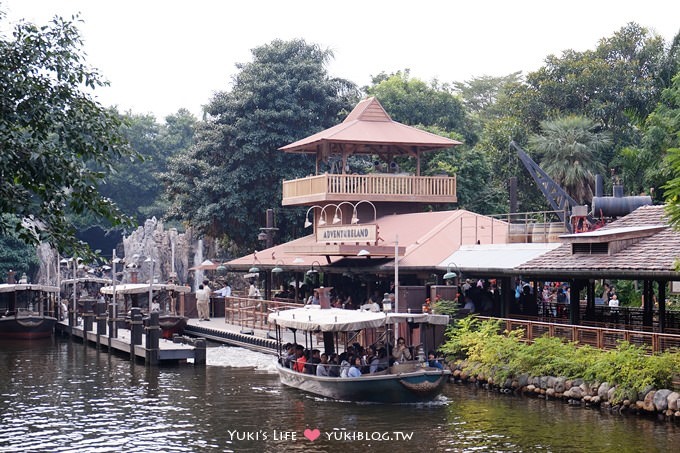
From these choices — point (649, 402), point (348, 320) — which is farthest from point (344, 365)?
point (649, 402)

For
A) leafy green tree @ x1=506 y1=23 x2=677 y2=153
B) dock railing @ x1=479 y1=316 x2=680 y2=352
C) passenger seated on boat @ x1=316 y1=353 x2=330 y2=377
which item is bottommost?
passenger seated on boat @ x1=316 y1=353 x2=330 y2=377

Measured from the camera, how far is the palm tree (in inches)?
2020

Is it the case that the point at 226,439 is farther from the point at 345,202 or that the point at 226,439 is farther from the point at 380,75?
the point at 380,75

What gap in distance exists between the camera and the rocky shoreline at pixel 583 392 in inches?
940

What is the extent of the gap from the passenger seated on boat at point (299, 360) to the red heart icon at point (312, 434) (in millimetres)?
5265

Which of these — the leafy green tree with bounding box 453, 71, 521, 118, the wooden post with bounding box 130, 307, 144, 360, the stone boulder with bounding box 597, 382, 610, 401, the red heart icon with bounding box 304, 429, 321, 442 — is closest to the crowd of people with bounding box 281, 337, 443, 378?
the red heart icon with bounding box 304, 429, 321, 442

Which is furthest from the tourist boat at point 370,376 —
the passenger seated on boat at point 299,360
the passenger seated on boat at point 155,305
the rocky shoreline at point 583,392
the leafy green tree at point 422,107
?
the leafy green tree at point 422,107

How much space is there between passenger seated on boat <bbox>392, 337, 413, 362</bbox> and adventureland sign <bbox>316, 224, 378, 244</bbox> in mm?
11382

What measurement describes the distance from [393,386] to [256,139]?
112 feet

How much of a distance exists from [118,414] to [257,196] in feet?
108

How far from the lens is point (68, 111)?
711 inches

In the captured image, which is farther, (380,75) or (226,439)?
(380,75)

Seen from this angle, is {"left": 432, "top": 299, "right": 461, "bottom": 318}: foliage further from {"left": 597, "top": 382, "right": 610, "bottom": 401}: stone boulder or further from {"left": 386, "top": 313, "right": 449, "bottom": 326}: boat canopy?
{"left": 597, "top": 382, "right": 610, "bottom": 401}: stone boulder

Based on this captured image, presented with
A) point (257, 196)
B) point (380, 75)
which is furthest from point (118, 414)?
point (380, 75)
